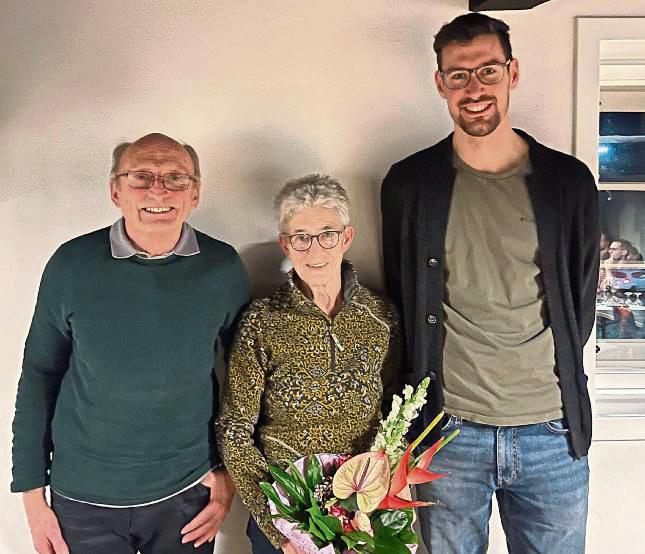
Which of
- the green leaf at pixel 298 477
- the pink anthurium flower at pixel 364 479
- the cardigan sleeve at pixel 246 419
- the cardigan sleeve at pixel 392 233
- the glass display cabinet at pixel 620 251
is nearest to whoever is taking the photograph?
the pink anthurium flower at pixel 364 479

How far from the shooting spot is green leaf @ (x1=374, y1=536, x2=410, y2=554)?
1668mm

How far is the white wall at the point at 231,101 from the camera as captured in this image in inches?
85.7

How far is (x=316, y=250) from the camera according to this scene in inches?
75.2

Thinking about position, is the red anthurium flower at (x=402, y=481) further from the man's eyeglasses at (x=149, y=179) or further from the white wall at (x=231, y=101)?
the man's eyeglasses at (x=149, y=179)

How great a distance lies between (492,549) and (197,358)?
1205 millimetres

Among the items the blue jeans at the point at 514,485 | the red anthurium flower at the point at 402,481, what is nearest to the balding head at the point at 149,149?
the red anthurium flower at the point at 402,481

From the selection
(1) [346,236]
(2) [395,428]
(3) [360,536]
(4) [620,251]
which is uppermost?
(1) [346,236]

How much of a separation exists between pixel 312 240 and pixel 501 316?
0.55m

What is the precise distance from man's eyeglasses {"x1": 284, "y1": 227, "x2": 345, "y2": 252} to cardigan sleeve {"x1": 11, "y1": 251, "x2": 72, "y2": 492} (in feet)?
2.07

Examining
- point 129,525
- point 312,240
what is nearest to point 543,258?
point 312,240

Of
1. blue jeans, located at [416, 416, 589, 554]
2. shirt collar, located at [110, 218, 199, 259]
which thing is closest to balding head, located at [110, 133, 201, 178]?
shirt collar, located at [110, 218, 199, 259]

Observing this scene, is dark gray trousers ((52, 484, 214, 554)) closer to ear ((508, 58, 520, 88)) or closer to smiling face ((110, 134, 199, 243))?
smiling face ((110, 134, 199, 243))

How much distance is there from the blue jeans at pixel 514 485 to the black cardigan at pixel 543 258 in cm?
7

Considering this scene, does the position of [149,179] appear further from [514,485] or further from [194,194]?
[514,485]
